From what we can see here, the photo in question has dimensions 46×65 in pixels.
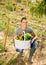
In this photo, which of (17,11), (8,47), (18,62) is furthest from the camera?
(17,11)

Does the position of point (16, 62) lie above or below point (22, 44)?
below

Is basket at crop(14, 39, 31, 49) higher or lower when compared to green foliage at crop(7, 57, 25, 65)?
higher

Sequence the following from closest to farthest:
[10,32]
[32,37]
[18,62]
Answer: [32,37] < [18,62] < [10,32]

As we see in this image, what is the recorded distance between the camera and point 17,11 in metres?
13.6

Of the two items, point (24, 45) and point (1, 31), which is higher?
point (24, 45)

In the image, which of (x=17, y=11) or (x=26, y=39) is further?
(x=17, y=11)

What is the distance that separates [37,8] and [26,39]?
78cm

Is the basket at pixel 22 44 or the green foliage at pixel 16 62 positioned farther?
the green foliage at pixel 16 62

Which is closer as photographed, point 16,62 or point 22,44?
point 22,44

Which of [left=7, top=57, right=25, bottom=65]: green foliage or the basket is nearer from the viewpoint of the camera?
the basket

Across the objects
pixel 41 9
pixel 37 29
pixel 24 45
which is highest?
pixel 41 9

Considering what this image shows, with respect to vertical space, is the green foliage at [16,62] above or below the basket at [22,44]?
below

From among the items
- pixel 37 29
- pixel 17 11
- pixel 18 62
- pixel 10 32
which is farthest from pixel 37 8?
pixel 17 11

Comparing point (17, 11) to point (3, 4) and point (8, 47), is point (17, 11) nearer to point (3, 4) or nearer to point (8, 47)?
point (3, 4)
